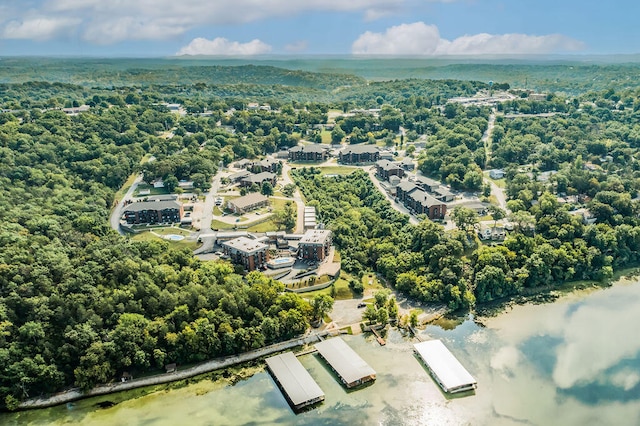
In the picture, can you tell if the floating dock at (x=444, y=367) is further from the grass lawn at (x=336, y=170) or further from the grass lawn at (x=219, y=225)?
the grass lawn at (x=336, y=170)

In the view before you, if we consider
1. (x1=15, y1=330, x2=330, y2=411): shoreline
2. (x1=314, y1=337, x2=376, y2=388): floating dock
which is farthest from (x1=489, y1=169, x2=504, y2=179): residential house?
(x1=314, y1=337, x2=376, y2=388): floating dock

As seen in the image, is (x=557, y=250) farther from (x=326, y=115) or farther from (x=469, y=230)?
(x=326, y=115)

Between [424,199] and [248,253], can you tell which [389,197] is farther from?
[248,253]

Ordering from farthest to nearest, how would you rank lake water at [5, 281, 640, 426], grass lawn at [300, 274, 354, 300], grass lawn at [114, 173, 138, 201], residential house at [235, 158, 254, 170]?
residential house at [235, 158, 254, 170]
grass lawn at [114, 173, 138, 201]
grass lawn at [300, 274, 354, 300]
lake water at [5, 281, 640, 426]

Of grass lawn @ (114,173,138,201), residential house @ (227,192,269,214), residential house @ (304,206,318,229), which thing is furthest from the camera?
grass lawn @ (114,173,138,201)

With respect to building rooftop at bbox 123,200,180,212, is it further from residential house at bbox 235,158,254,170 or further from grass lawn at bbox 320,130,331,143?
grass lawn at bbox 320,130,331,143

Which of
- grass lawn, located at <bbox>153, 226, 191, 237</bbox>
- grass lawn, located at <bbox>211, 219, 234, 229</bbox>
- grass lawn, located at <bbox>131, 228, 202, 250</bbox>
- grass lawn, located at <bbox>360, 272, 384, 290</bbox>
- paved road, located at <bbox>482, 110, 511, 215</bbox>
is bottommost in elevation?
grass lawn, located at <bbox>360, 272, 384, 290</bbox>

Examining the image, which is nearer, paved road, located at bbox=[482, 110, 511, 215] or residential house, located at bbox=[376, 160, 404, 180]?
paved road, located at bbox=[482, 110, 511, 215]

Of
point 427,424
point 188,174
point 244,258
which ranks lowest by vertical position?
point 427,424

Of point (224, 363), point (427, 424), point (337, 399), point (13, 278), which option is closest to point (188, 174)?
point (13, 278)
